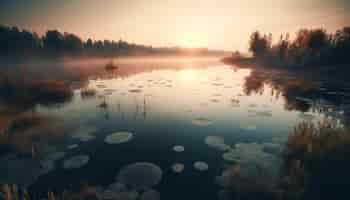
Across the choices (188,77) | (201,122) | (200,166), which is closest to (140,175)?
(200,166)

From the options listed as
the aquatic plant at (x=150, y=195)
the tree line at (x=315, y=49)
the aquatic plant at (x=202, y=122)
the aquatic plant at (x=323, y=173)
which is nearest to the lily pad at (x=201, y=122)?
the aquatic plant at (x=202, y=122)

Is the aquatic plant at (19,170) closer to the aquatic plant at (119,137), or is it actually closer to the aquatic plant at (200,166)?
the aquatic plant at (119,137)

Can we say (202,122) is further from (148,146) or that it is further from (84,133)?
(84,133)

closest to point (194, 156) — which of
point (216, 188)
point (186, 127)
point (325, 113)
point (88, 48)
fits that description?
point (216, 188)

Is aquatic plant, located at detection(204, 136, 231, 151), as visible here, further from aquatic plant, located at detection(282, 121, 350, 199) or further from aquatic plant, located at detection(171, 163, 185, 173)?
aquatic plant, located at detection(282, 121, 350, 199)

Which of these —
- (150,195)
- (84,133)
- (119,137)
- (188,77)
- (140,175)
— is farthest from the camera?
(188,77)

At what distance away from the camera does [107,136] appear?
585 centimetres

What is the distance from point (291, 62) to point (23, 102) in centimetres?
4288

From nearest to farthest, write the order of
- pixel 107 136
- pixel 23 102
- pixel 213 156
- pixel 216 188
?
pixel 216 188, pixel 213 156, pixel 107 136, pixel 23 102

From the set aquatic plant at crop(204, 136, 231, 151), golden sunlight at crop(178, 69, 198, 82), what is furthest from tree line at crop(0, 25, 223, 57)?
aquatic plant at crop(204, 136, 231, 151)

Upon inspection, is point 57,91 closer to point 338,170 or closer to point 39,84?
point 39,84

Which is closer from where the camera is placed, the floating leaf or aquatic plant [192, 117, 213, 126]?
the floating leaf

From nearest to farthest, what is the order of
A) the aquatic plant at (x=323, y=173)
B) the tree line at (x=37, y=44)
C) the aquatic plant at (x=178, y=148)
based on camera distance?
the aquatic plant at (x=323, y=173), the aquatic plant at (x=178, y=148), the tree line at (x=37, y=44)

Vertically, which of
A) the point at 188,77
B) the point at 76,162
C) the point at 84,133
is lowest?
the point at 76,162
